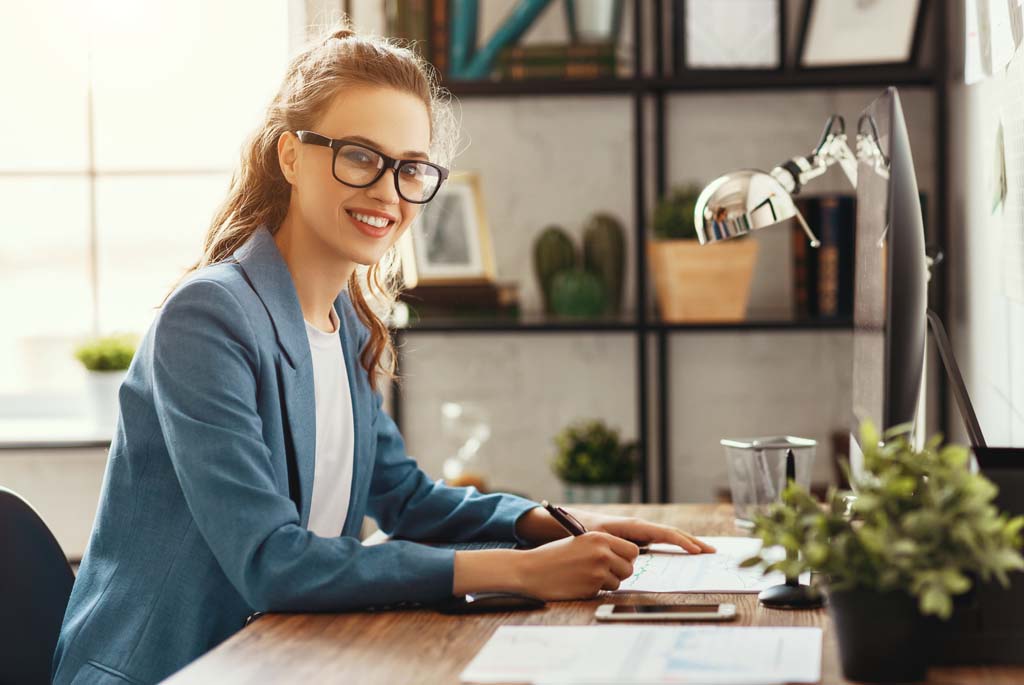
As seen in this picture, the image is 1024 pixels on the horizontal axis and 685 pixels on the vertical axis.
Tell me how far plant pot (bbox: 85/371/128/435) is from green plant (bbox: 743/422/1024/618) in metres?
2.38

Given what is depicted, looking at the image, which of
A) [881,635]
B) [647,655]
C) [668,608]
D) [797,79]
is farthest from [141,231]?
[881,635]

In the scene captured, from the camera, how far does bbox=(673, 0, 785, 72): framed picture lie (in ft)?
9.19

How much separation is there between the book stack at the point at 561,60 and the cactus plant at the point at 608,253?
0.36 metres

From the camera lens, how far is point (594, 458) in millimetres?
2789

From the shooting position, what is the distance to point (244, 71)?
10.6 ft

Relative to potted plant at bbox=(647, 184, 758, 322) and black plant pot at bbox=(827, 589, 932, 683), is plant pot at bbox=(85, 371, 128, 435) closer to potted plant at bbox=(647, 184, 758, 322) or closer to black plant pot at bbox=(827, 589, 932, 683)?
potted plant at bbox=(647, 184, 758, 322)

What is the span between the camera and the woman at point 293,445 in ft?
4.25

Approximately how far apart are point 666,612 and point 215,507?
489 mm

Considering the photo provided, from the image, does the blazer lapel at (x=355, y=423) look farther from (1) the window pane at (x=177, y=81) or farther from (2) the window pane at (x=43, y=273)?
(2) the window pane at (x=43, y=273)

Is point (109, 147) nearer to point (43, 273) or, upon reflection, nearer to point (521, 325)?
point (43, 273)

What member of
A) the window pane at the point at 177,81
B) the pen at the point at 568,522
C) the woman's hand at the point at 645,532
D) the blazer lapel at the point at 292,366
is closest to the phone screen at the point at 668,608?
the pen at the point at 568,522

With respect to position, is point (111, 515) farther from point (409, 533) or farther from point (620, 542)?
point (620, 542)

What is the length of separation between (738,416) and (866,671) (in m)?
2.14

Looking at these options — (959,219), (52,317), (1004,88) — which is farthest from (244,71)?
(1004,88)
